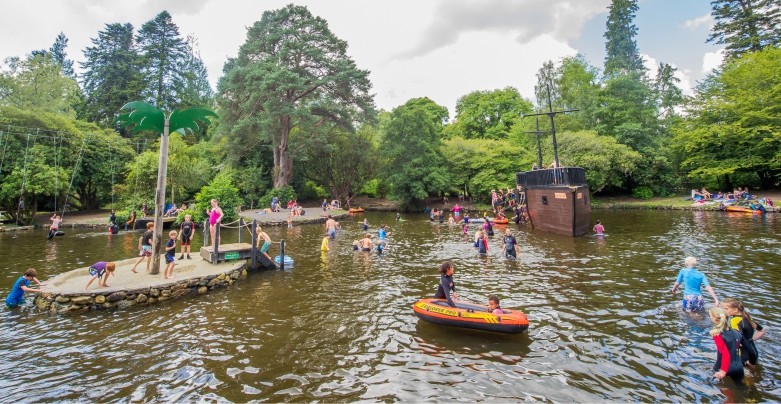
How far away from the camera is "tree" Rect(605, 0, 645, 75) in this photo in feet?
203

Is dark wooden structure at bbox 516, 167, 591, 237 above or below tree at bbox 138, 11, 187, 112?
below

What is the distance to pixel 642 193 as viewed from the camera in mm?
43438

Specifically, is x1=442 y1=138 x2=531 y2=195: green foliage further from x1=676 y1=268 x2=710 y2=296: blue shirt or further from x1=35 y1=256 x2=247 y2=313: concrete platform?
x1=35 y1=256 x2=247 y2=313: concrete platform

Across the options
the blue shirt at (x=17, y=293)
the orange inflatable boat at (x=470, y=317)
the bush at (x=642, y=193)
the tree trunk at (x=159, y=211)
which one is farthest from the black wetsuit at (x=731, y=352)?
the bush at (x=642, y=193)

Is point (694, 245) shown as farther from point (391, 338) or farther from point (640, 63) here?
point (640, 63)

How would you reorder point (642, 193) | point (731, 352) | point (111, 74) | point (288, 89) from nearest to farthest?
point (731, 352)
point (288, 89)
point (642, 193)
point (111, 74)

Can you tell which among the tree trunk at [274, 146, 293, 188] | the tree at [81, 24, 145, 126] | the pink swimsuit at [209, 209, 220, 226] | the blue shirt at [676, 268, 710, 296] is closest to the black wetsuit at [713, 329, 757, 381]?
the blue shirt at [676, 268, 710, 296]

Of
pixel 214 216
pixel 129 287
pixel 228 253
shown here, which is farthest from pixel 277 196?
pixel 129 287

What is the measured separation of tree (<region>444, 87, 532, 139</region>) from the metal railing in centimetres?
3625

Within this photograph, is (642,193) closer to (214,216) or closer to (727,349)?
(727,349)

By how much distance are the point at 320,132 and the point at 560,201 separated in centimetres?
2699

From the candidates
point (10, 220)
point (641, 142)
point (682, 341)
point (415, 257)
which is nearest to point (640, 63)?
point (641, 142)

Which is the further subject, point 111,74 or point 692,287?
point 111,74

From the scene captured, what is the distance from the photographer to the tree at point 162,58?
181ft
